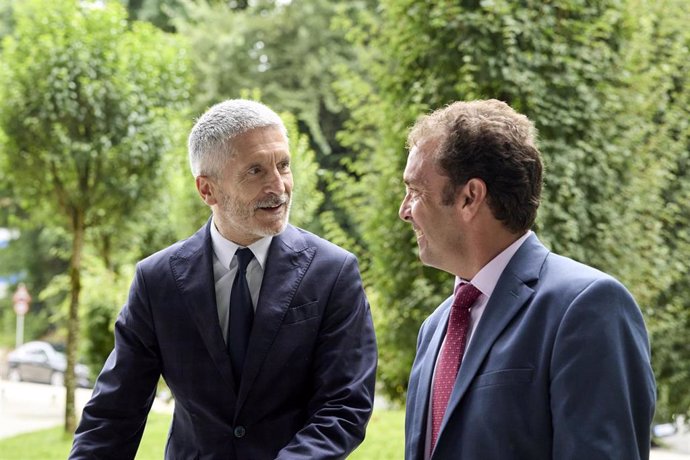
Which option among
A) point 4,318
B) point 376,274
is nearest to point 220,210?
point 376,274

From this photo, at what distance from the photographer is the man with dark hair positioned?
1.67 meters

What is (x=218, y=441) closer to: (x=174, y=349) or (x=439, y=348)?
(x=174, y=349)

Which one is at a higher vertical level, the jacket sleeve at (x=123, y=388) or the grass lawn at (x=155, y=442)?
the jacket sleeve at (x=123, y=388)

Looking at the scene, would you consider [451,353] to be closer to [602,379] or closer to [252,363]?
[602,379]

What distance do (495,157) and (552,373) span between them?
1.41 feet

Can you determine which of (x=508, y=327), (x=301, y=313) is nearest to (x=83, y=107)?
(x=301, y=313)

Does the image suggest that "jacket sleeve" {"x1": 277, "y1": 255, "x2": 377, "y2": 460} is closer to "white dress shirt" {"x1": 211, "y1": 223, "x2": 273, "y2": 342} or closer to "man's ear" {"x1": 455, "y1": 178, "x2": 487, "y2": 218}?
"white dress shirt" {"x1": 211, "y1": 223, "x2": 273, "y2": 342}

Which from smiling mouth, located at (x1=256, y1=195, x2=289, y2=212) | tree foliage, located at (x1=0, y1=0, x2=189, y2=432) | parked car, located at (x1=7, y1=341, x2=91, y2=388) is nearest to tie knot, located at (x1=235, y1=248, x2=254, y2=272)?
smiling mouth, located at (x1=256, y1=195, x2=289, y2=212)

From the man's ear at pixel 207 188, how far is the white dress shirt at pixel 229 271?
0.11 metres

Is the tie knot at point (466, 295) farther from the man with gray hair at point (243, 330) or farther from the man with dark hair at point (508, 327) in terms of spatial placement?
the man with gray hair at point (243, 330)

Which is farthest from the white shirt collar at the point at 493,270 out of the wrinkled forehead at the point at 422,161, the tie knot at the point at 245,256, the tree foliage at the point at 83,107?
the tree foliage at the point at 83,107

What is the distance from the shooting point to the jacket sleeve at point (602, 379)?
1.64 metres

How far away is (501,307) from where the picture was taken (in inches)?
74.4

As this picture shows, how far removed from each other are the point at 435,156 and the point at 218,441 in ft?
3.45
